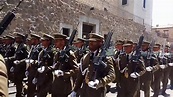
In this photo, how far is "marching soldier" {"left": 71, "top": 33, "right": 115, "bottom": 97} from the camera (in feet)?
12.5

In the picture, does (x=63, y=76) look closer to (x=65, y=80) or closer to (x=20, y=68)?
(x=65, y=80)

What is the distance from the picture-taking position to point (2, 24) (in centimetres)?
193

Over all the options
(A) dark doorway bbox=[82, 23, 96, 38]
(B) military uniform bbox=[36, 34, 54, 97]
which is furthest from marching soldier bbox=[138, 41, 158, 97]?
(A) dark doorway bbox=[82, 23, 96, 38]

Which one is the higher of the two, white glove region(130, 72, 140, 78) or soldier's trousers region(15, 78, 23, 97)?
white glove region(130, 72, 140, 78)

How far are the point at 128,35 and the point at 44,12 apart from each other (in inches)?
448

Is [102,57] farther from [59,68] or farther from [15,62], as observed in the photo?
[15,62]

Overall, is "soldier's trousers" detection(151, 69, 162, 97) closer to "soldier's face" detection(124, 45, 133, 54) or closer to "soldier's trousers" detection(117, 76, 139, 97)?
"soldier's face" detection(124, 45, 133, 54)

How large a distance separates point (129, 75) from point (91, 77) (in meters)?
1.54

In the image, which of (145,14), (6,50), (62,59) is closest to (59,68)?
(62,59)

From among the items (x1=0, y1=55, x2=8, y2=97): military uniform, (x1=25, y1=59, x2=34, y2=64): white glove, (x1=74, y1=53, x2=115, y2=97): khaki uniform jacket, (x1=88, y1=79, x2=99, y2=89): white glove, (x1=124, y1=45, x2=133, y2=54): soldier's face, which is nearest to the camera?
(x1=0, y1=55, x2=8, y2=97): military uniform

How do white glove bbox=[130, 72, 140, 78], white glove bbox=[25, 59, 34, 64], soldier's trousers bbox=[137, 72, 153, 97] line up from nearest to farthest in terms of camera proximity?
white glove bbox=[130, 72, 140, 78] → white glove bbox=[25, 59, 34, 64] → soldier's trousers bbox=[137, 72, 153, 97]

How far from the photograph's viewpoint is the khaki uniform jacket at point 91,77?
384cm

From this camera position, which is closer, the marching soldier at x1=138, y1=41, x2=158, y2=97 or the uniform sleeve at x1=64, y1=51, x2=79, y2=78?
the uniform sleeve at x1=64, y1=51, x2=79, y2=78

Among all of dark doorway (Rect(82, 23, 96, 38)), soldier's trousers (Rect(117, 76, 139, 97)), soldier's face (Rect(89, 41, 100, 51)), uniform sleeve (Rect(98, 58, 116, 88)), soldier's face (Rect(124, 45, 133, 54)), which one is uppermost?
dark doorway (Rect(82, 23, 96, 38))
